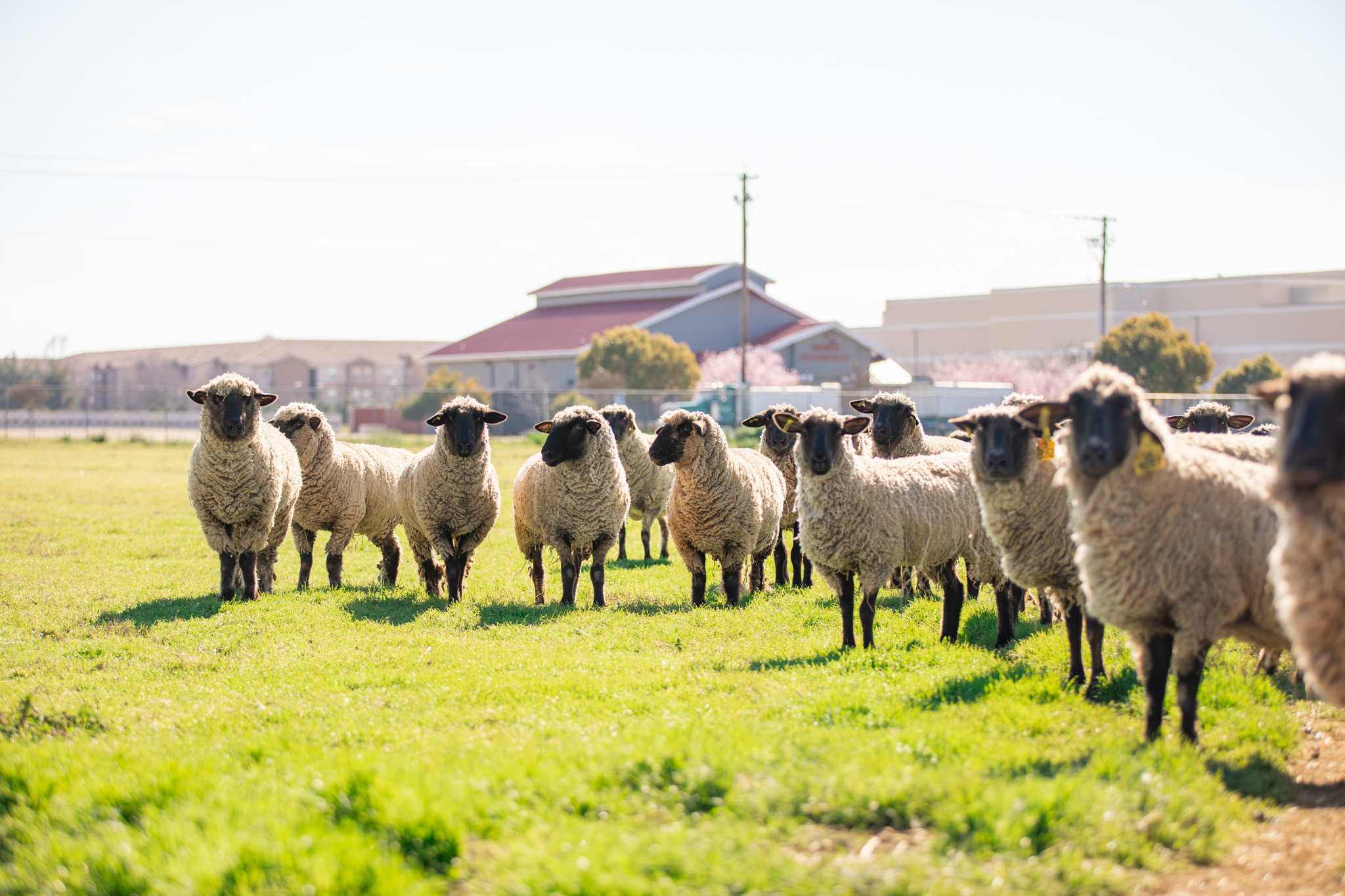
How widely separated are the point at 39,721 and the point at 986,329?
85778 mm

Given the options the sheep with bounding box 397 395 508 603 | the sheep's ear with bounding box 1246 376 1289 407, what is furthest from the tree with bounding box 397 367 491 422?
the sheep's ear with bounding box 1246 376 1289 407

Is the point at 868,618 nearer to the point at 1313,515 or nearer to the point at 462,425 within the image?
the point at 1313,515

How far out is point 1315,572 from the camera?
446 cm

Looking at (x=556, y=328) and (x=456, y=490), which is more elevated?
(x=556, y=328)

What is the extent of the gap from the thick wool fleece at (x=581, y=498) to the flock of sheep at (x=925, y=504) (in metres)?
0.02

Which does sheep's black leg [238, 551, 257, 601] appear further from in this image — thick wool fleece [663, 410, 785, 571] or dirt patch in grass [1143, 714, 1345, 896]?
dirt patch in grass [1143, 714, 1345, 896]

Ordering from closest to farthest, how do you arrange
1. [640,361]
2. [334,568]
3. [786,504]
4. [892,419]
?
1. [892,419]
2. [334,568]
3. [786,504]
4. [640,361]

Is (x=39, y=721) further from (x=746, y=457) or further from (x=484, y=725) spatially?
(x=746, y=457)

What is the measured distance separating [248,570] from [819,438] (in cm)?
617

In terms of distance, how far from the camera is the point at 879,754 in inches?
196

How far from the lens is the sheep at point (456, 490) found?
10680 millimetres

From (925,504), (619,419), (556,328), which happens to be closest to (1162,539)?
(925,504)

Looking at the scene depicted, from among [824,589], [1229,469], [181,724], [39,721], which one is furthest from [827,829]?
[824,589]

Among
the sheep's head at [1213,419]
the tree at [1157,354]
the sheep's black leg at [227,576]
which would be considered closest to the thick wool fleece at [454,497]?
the sheep's black leg at [227,576]
